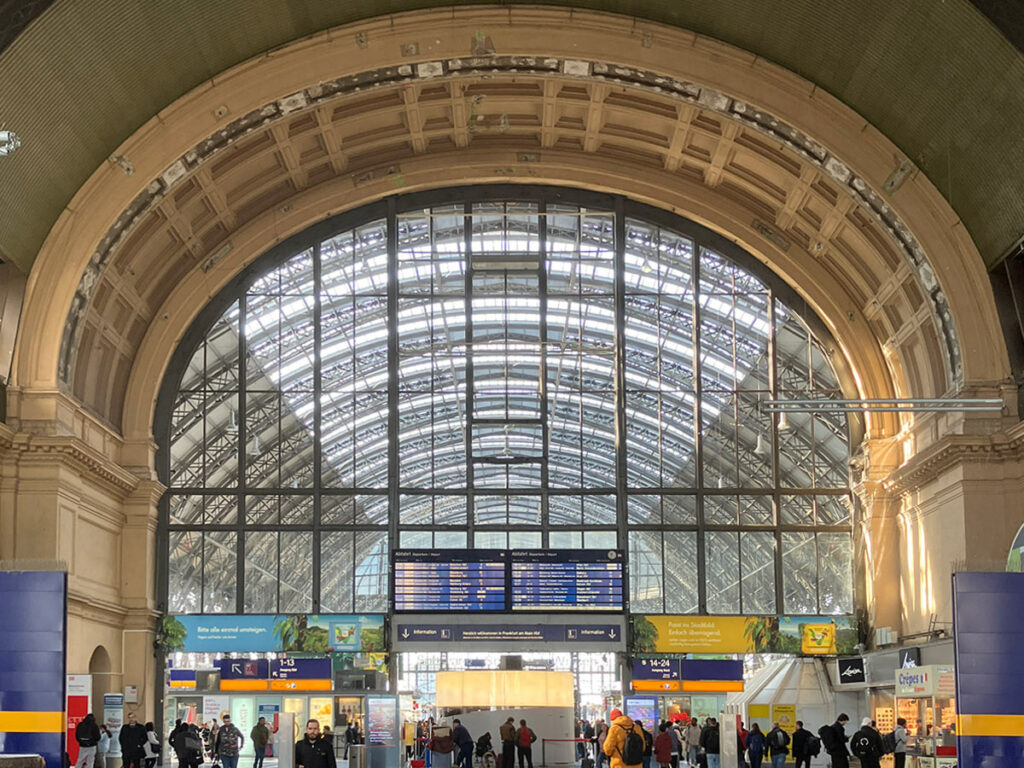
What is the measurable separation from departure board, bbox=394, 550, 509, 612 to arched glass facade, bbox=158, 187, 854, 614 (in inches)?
52.9

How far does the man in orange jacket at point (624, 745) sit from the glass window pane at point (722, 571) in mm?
14750

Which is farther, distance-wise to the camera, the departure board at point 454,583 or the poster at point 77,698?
A: the departure board at point 454,583

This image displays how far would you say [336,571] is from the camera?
37188 millimetres

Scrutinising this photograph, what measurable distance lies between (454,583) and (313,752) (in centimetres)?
1295

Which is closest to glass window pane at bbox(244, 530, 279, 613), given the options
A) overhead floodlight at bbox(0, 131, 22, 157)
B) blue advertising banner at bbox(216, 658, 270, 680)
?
blue advertising banner at bbox(216, 658, 270, 680)

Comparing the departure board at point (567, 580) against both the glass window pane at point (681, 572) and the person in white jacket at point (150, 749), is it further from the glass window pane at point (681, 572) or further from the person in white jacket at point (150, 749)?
the person in white jacket at point (150, 749)

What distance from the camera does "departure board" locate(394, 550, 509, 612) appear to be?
118 ft

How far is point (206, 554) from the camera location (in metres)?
37.4

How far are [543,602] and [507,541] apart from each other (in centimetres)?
239

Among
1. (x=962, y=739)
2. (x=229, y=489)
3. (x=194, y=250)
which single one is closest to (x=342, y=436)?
(x=229, y=489)

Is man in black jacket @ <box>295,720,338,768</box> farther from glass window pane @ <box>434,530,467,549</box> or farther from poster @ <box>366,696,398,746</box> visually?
glass window pane @ <box>434,530,467,549</box>

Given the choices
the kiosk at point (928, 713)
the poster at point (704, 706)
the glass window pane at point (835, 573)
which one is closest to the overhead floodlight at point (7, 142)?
the kiosk at point (928, 713)

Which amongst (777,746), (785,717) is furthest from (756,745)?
(785,717)

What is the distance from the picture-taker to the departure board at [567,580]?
36.1 m
